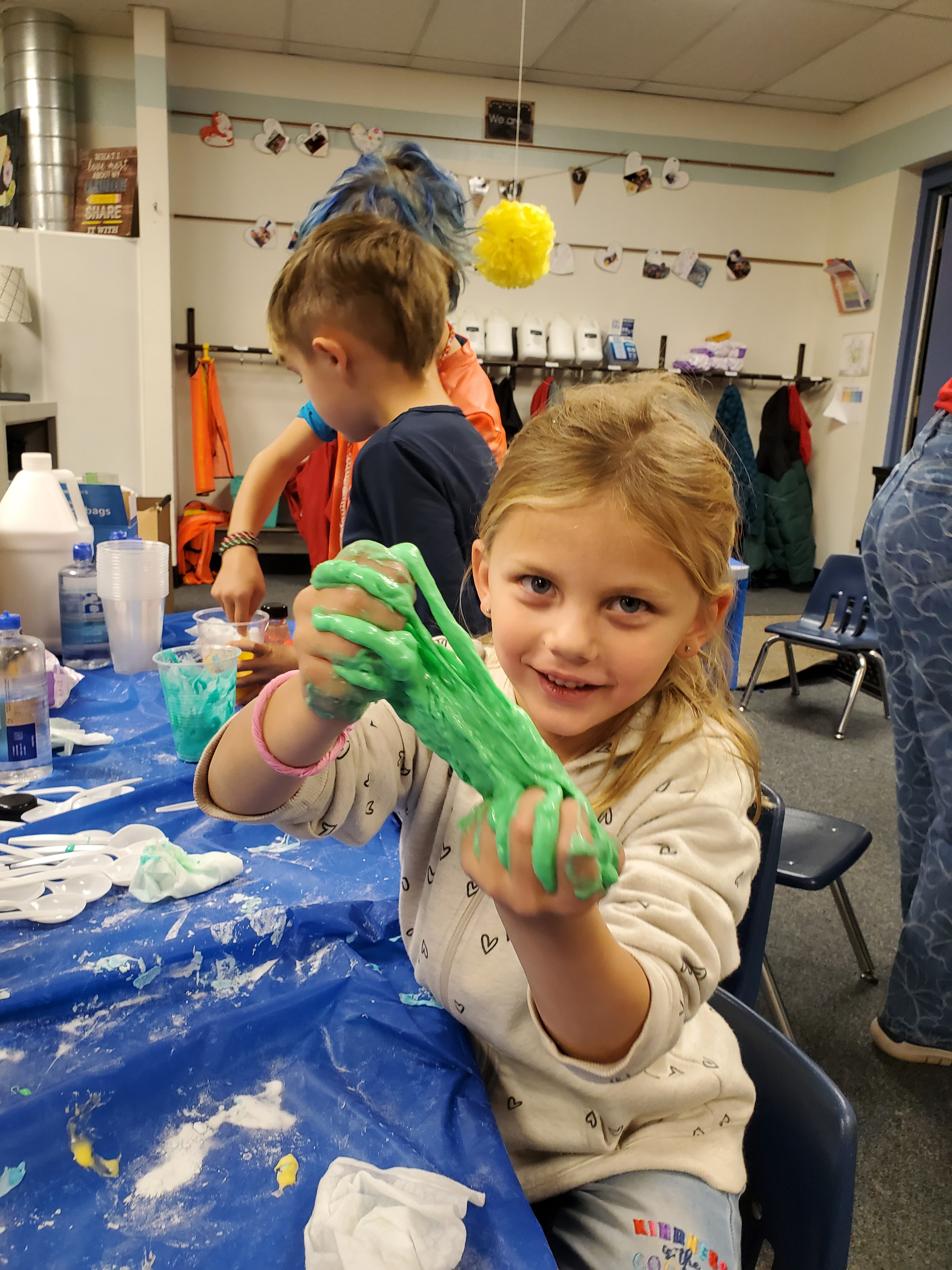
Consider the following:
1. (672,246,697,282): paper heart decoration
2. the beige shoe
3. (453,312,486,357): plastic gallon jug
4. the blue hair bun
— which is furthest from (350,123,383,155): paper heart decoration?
the beige shoe

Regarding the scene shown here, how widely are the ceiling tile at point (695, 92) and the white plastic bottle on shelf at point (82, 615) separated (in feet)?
17.9

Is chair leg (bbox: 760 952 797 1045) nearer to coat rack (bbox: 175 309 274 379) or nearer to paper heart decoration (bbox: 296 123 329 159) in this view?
coat rack (bbox: 175 309 274 379)

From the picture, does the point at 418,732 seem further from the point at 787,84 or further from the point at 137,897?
the point at 787,84

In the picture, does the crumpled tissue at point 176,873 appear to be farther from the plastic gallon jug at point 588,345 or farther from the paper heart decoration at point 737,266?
the paper heart decoration at point 737,266

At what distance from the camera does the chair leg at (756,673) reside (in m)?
4.02

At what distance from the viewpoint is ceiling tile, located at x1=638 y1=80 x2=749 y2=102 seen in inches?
226

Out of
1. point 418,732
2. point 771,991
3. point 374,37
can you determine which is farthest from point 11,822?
point 374,37

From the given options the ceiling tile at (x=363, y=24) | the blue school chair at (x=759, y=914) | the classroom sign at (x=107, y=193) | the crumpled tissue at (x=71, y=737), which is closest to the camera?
the blue school chair at (x=759, y=914)

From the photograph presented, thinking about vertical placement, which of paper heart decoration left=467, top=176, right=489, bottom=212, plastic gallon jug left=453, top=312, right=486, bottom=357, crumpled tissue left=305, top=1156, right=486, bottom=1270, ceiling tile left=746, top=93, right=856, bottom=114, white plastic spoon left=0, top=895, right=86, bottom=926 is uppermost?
ceiling tile left=746, top=93, right=856, bottom=114

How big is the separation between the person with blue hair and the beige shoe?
1556 millimetres

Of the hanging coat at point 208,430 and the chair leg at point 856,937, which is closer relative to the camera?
the chair leg at point 856,937

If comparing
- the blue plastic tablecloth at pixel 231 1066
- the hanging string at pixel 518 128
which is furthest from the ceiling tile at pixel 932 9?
the blue plastic tablecloth at pixel 231 1066

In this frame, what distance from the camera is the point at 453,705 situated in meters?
0.59

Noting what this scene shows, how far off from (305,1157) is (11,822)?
694 mm
